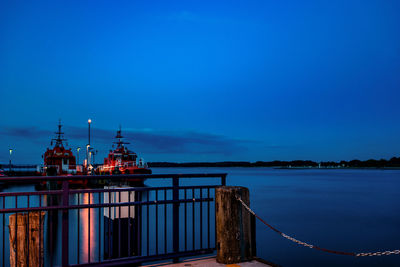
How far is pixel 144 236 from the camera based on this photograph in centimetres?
1530

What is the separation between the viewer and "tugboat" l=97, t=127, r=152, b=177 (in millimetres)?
58094

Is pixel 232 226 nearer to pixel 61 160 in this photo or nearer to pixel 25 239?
pixel 25 239

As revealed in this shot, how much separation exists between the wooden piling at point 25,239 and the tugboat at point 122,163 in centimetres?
5151

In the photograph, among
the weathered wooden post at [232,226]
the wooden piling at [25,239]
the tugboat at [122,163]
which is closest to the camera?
the wooden piling at [25,239]

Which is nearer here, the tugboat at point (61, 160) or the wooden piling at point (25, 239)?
the wooden piling at point (25, 239)

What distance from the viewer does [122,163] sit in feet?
231

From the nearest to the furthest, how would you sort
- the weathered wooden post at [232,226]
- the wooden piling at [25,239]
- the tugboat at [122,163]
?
1. the wooden piling at [25,239]
2. the weathered wooden post at [232,226]
3. the tugboat at [122,163]

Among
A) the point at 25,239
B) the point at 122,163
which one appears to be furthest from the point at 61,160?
the point at 25,239

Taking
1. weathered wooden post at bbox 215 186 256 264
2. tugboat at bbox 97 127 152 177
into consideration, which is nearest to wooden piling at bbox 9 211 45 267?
weathered wooden post at bbox 215 186 256 264

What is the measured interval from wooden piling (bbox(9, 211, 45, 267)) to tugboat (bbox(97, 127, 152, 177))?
5151cm

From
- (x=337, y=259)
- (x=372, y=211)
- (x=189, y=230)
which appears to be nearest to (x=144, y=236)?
(x=189, y=230)

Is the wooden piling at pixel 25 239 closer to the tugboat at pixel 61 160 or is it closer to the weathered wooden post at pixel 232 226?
the weathered wooden post at pixel 232 226

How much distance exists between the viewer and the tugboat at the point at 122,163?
191 feet

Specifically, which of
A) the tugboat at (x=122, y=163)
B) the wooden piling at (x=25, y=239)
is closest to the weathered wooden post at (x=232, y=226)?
the wooden piling at (x=25, y=239)
